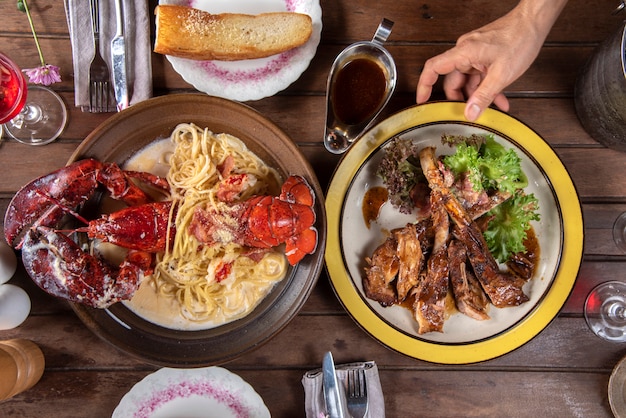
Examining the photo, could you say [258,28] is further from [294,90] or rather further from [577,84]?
[577,84]

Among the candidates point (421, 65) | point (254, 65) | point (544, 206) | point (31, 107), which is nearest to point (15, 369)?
point (31, 107)

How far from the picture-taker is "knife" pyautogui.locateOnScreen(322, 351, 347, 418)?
2625 mm

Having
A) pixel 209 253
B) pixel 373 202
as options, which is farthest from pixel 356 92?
pixel 209 253

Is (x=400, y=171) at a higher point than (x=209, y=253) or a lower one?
higher

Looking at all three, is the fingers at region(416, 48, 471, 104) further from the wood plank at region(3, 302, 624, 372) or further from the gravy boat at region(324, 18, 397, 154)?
the wood plank at region(3, 302, 624, 372)

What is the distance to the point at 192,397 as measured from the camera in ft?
8.95

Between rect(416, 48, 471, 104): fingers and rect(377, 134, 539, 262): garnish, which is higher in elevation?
rect(416, 48, 471, 104): fingers

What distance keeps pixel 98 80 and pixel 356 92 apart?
134cm

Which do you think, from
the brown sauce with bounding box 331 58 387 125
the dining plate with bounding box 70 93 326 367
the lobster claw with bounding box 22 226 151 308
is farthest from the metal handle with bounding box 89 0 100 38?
the brown sauce with bounding box 331 58 387 125

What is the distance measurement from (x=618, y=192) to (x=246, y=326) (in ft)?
7.08

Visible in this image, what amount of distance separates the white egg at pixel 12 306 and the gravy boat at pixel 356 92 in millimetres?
1757

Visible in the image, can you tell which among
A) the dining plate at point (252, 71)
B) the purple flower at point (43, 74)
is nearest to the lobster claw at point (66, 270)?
the purple flower at point (43, 74)

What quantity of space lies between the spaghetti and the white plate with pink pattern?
0.42 m

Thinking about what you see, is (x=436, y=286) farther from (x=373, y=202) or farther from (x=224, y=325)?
(x=224, y=325)
